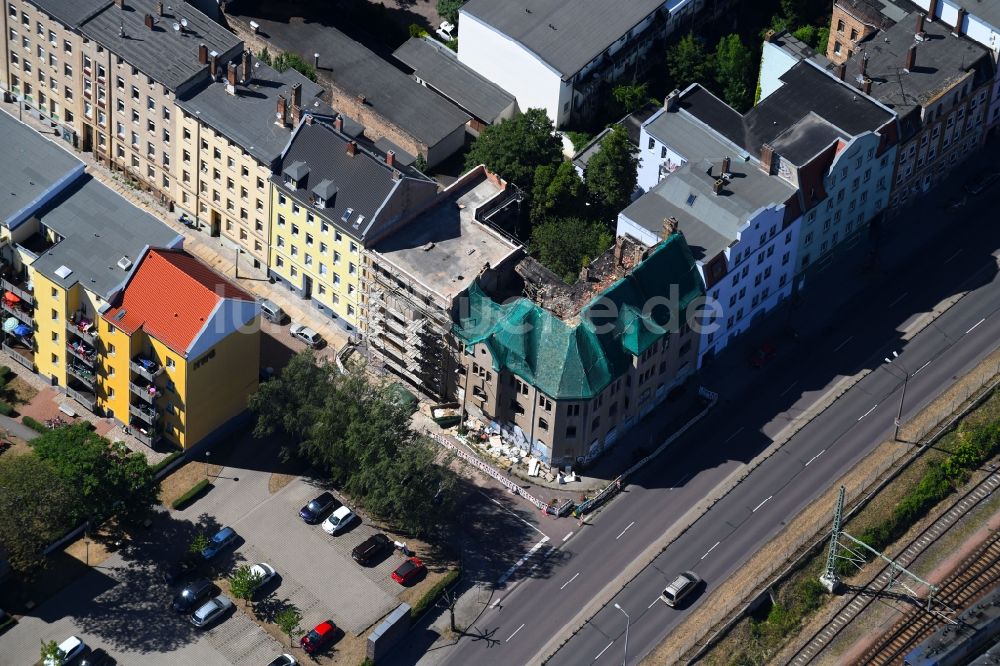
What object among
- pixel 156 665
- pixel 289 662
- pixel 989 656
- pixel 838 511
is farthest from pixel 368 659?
pixel 989 656

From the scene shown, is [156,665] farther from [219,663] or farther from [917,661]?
[917,661]

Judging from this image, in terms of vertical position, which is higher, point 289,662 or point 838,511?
point 838,511

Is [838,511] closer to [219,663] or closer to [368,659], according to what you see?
[368,659]

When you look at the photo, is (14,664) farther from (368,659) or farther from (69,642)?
(368,659)

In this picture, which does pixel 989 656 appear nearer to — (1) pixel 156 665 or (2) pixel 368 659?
(2) pixel 368 659

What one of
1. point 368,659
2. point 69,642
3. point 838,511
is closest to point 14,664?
point 69,642

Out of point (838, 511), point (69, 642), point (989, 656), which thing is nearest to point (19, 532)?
point (69, 642)

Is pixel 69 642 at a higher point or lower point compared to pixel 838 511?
lower
